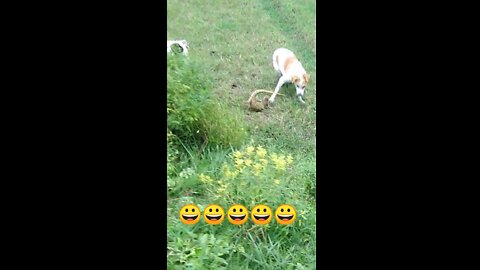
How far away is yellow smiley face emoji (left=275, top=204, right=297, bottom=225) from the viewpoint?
7.23 ft

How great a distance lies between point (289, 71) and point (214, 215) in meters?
0.55

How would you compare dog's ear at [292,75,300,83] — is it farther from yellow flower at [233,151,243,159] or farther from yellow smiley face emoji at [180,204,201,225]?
yellow smiley face emoji at [180,204,201,225]

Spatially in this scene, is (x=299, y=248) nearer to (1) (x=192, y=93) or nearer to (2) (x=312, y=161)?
(2) (x=312, y=161)

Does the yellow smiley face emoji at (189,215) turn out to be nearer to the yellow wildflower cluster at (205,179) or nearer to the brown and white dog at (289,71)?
the yellow wildflower cluster at (205,179)

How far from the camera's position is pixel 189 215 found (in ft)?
7.20

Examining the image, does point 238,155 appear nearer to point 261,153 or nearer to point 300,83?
point 261,153

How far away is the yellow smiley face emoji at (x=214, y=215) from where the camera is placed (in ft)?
7.20

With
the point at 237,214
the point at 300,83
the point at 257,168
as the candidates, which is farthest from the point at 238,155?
the point at 300,83

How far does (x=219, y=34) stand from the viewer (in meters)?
2.32

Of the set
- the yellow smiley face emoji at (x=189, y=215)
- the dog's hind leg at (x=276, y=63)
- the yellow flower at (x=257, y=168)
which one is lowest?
the yellow smiley face emoji at (x=189, y=215)

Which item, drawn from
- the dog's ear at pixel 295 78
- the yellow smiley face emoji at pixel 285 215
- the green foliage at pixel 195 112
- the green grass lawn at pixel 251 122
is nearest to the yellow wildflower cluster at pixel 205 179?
the green grass lawn at pixel 251 122

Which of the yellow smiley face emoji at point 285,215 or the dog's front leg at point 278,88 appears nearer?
the yellow smiley face emoji at point 285,215

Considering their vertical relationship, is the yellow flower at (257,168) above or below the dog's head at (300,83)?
below

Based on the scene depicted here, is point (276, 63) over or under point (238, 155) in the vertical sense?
over
